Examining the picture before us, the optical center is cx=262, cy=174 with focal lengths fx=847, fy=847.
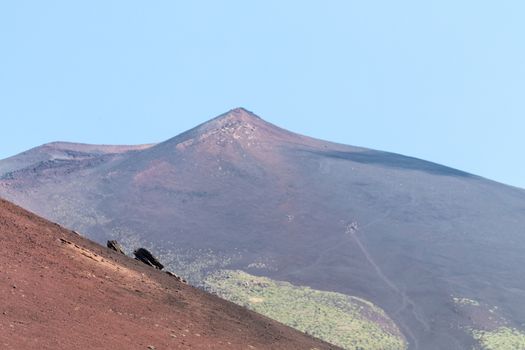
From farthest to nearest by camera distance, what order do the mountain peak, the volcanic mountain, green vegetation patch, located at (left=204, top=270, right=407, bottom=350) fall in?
the mountain peak, the volcanic mountain, green vegetation patch, located at (left=204, top=270, right=407, bottom=350)

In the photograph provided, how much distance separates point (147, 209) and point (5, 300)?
65.7 metres

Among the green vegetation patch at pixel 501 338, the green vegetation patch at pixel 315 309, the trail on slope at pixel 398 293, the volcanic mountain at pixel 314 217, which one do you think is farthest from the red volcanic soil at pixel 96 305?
the trail on slope at pixel 398 293

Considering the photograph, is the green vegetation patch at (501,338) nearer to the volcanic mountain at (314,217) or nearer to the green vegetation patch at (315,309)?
the volcanic mountain at (314,217)

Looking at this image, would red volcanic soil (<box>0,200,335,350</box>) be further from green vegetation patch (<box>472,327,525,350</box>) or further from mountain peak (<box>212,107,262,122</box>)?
mountain peak (<box>212,107,262,122</box>)

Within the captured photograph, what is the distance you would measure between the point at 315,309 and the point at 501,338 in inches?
514

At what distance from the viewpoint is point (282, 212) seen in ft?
266

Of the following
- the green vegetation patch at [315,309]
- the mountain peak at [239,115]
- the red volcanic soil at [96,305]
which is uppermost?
the mountain peak at [239,115]

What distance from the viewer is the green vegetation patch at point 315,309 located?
53.7m

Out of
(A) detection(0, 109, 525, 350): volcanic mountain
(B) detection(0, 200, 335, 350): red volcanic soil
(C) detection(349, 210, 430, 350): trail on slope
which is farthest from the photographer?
(A) detection(0, 109, 525, 350): volcanic mountain

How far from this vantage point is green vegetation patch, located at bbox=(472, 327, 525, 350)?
186ft

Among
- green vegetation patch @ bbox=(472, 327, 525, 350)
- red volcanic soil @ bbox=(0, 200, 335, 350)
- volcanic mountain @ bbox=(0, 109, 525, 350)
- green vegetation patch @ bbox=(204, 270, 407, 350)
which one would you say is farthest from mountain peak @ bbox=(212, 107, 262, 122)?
red volcanic soil @ bbox=(0, 200, 335, 350)

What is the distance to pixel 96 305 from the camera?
18594mm

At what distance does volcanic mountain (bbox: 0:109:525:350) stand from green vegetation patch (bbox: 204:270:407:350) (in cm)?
117

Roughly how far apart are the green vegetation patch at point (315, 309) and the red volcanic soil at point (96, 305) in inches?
1140
